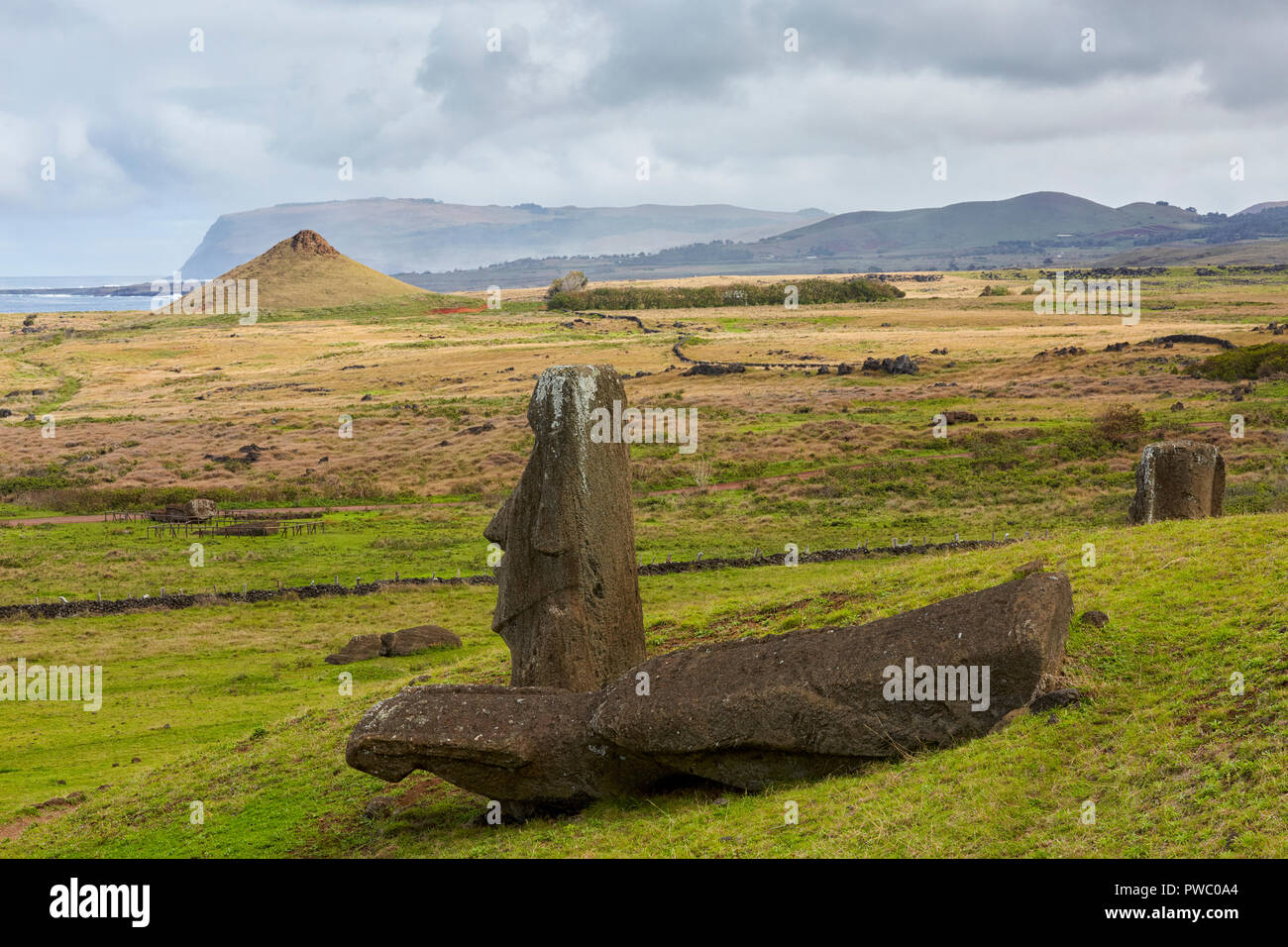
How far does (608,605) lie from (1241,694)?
362 inches

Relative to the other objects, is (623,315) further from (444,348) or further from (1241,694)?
(1241,694)

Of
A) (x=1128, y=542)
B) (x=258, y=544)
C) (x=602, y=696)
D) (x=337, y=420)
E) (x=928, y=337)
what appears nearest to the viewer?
(x=602, y=696)

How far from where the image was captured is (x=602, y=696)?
15.1 metres

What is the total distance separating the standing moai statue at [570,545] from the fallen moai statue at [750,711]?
2.50 meters

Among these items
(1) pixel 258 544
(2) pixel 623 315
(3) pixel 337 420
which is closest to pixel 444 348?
(2) pixel 623 315

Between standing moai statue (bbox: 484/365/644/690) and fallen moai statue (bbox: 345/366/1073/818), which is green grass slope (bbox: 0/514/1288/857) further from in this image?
standing moai statue (bbox: 484/365/644/690)

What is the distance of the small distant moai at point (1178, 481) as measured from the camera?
2633cm

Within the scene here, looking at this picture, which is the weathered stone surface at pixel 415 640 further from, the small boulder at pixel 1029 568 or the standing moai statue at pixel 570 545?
the small boulder at pixel 1029 568

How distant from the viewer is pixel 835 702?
46.0 ft

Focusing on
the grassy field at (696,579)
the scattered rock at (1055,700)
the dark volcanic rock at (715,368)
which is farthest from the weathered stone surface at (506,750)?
the dark volcanic rock at (715,368)

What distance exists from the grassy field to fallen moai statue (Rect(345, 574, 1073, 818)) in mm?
472

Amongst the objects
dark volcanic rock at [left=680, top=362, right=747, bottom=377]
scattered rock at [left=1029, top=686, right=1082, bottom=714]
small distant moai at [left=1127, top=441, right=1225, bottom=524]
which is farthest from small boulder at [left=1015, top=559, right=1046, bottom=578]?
dark volcanic rock at [left=680, top=362, right=747, bottom=377]

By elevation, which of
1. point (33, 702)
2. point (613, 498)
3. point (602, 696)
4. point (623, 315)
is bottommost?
point (33, 702)

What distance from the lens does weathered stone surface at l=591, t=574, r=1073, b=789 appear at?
13977 mm
